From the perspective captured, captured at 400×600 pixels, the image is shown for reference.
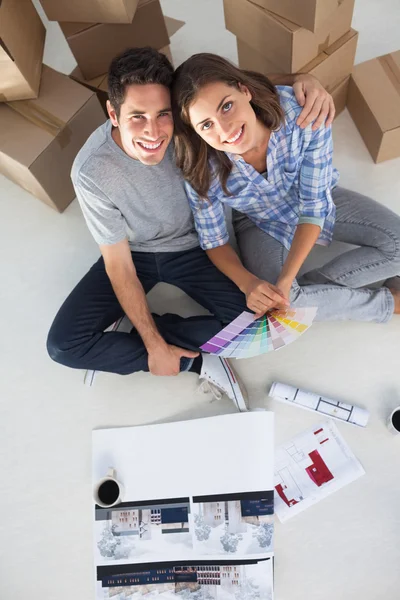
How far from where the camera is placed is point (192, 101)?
1.01 meters

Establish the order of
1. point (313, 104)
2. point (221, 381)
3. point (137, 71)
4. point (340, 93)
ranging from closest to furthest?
point (137, 71)
point (313, 104)
point (221, 381)
point (340, 93)

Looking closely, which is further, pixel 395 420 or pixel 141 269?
pixel 141 269

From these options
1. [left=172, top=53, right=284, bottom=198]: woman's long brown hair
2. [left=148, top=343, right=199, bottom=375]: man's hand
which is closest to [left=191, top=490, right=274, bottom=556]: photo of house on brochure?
[left=148, top=343, right=199, bottom=375]: man's hand

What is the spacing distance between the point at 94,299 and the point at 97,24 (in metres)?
0.91

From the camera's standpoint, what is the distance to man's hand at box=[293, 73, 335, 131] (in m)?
1.13

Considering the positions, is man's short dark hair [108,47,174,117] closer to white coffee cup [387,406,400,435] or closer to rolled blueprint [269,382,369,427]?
rolled blueprint [269,382,369,427]

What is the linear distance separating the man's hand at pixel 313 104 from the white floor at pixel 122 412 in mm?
592

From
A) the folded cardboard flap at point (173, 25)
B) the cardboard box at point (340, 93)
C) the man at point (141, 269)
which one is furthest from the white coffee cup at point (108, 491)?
the folded cardboard flap at point (173, 25)

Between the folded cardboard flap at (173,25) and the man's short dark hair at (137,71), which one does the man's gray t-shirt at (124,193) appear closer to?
the man's short dark hair at (137,71)

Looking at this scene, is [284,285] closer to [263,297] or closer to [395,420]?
[263,297]

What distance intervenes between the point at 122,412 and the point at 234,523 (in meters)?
0.47

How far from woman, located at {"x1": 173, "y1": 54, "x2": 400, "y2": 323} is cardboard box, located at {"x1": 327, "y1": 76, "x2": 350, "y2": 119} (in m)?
0.43

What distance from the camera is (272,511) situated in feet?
4.41

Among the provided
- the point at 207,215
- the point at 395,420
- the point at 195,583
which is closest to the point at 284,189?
the point at 207,215
